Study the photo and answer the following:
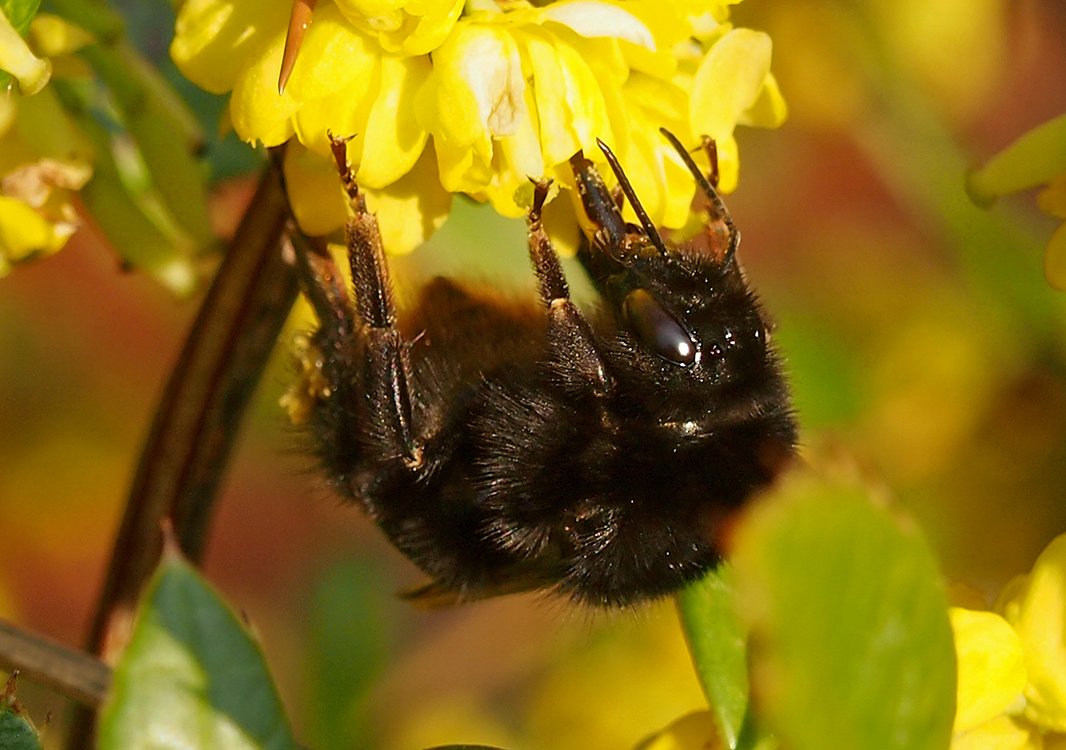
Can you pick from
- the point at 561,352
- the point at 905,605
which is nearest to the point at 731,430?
the point at 561,352

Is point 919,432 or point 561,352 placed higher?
point 561,352

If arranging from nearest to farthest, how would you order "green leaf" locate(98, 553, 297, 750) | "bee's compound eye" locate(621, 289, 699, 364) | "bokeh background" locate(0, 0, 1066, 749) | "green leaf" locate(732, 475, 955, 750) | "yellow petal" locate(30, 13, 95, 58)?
"green leaf" locate(732, 475, 955, 750), "green leaf" locate(98, 553, 297, 750), "bee's compound eye" locate(621, 289, 699, 364), "yellow petal" locate(30, 13, 95, 58), "bokeh background" locate(0, 0, 1066, 749)

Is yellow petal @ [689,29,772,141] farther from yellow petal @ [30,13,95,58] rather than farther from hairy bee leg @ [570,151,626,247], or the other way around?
yellow petal @ [30,13,95,58]

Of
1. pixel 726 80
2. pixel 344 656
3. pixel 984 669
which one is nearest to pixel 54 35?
pixel 726 80

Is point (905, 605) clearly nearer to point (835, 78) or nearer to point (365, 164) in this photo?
point (365, 164)

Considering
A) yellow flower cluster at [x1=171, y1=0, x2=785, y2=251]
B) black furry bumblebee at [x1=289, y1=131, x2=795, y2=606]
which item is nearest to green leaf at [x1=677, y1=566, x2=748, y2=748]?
black furry bumblebee at [x1=289, y1=131, x2=795, y2=606]

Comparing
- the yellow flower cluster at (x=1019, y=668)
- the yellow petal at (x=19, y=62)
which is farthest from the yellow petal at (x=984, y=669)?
the yellow petal at (x=19, y=62)

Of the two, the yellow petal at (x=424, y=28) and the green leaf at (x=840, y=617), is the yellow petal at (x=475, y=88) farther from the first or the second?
the green leaf at (x=840, y=617)
